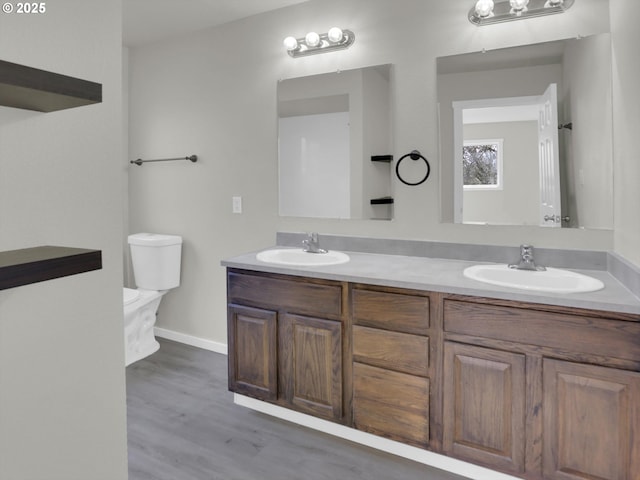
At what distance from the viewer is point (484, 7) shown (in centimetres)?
211

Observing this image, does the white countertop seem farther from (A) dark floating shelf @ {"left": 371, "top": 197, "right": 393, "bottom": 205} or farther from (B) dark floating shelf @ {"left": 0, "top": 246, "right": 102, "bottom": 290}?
(B) dark floating shelf @ {"left": 0, "top": 246, "right": 102, "bottom": 290}

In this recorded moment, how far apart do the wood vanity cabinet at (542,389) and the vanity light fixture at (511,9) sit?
4.67 feet

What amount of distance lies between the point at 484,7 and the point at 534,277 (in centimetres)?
133

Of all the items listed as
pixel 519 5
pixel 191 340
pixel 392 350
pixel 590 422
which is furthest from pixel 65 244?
pixel 191 340

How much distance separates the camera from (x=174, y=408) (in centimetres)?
243

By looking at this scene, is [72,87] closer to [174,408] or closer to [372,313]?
[372,313]

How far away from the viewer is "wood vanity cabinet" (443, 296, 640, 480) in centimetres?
149

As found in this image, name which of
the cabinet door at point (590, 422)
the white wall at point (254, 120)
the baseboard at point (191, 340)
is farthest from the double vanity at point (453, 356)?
the baseboard at point (191, 340)

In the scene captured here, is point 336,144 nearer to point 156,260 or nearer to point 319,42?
point 319,42

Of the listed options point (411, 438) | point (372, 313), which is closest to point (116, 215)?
point (372, 313)

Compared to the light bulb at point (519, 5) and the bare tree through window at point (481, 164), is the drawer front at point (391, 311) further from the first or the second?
the light bulb at point (519, 5)

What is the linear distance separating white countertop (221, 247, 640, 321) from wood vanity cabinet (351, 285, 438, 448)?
6 centimetres

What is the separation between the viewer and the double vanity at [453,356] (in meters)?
1.52

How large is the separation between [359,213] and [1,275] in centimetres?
205
